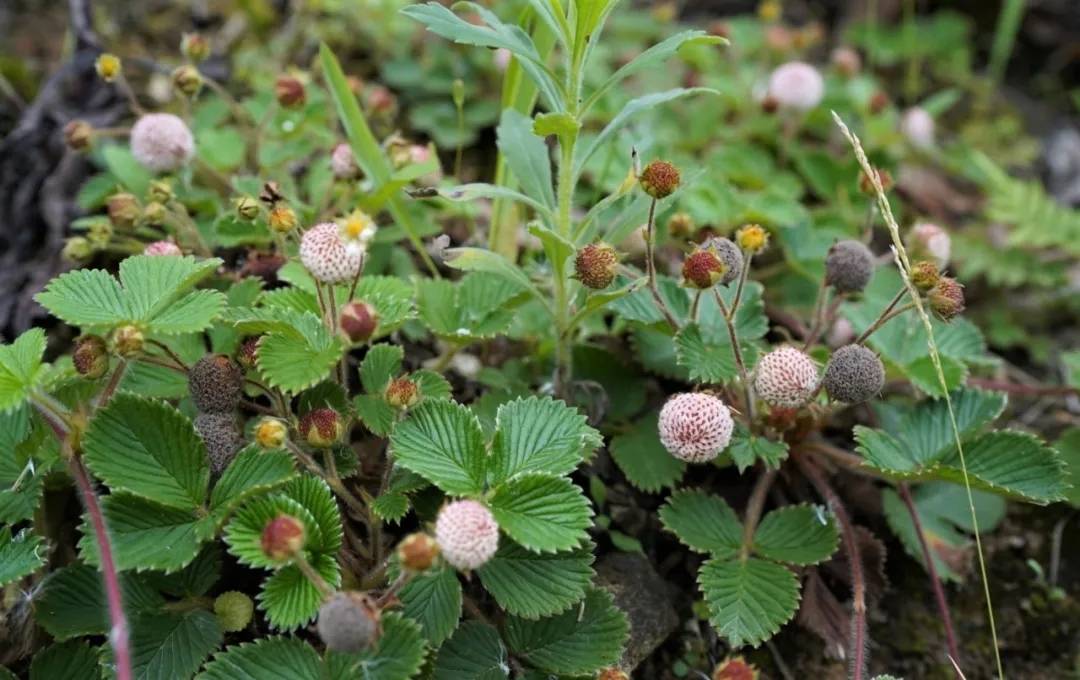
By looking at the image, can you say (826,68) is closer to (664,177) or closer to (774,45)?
(774,45)

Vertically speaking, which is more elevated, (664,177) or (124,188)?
(664,177)

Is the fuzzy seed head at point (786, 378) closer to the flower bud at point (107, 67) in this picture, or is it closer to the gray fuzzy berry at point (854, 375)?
the gray fuzzy berry at point (854, 375)

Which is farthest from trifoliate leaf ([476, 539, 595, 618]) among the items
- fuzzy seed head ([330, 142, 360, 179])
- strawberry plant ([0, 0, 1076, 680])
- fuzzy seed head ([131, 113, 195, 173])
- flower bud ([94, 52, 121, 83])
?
flower bud ([94, 52, 121, 83])

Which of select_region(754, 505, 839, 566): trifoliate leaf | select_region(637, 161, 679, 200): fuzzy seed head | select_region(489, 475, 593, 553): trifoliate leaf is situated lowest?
select_region(754, 505, 839, 566): trifoliate leaf

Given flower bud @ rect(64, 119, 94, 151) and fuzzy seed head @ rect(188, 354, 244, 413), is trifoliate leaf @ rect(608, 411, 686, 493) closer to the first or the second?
fuzzy seed head @ rect(188, 354, 244, 413)

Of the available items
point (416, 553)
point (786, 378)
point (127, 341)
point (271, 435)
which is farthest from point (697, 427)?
point (127, 341)

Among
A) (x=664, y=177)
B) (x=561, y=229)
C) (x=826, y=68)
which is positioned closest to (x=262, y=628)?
(x=561, y=229)
